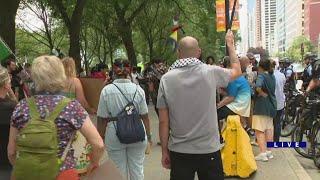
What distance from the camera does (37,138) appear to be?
136 inches

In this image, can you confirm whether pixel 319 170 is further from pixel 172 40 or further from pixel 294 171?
pixel 172 40

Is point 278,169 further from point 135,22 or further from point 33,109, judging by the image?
point 135,22

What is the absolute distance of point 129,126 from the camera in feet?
19.5

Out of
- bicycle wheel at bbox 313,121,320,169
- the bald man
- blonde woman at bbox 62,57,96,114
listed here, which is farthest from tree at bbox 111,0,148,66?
the bald man

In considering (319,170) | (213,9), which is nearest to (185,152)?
(319,170)

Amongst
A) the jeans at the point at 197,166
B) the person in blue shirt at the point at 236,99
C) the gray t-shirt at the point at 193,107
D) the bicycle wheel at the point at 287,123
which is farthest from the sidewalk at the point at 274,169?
the gray t-shirt at the point at 193,107

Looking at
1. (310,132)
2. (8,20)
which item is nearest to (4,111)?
(310,132)

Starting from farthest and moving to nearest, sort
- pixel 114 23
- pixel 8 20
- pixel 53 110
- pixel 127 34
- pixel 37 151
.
Answer: pixel 114 23 → pixel 127 34 → pixel 8 20 → pixel 53 110 → pixel 37 151

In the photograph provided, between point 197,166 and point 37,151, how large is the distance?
1.65 metres

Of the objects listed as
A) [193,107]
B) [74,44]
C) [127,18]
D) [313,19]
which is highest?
[313,19]

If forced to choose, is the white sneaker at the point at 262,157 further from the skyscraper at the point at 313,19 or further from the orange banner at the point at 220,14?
the skyscraper at the point at 313,19

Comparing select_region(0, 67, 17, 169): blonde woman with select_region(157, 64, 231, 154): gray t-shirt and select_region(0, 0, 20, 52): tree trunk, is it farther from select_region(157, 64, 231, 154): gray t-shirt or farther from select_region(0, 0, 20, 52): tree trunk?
select_region(0, 0, 20, 52): tree trunk

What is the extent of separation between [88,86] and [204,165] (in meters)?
2.63

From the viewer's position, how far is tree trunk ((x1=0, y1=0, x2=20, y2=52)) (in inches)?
616
